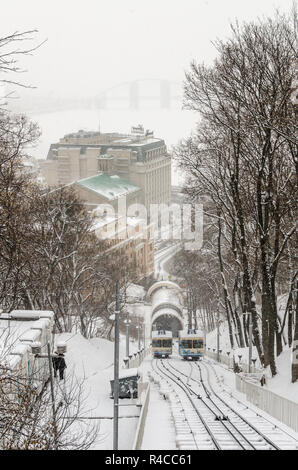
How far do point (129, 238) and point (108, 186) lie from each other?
175ft

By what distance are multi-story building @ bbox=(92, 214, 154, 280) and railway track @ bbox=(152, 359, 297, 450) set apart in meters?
46.8

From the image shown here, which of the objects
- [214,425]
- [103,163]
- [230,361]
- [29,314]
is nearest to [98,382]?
[29,314]

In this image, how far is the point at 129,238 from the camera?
334 ft

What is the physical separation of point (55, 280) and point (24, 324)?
15.6 m

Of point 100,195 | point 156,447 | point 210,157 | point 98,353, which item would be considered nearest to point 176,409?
point 156,447

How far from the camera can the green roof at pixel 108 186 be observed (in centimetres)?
14182

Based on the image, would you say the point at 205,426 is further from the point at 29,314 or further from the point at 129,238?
the point at 129,238

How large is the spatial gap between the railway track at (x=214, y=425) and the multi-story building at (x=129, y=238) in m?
46.8

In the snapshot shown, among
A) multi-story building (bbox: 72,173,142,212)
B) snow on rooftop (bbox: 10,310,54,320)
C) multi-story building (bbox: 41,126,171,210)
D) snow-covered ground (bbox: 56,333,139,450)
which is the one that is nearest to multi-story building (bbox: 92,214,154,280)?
multi-story building (bbox: 72,173,142,212)

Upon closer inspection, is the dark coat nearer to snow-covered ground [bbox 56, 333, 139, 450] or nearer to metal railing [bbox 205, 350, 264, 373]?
snow-covered ground [bbox 56, 333, 139, 450]

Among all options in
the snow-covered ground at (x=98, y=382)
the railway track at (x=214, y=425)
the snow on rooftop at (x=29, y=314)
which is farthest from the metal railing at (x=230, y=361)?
the snow on rooftop at (x=29, y=314)

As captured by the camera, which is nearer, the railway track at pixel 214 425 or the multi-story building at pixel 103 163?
the railway track at pixel 214 425

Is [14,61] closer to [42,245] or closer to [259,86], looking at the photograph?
[259,86]

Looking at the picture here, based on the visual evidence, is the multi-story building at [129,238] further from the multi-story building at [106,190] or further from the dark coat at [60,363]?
the dark coat at [60,363]
